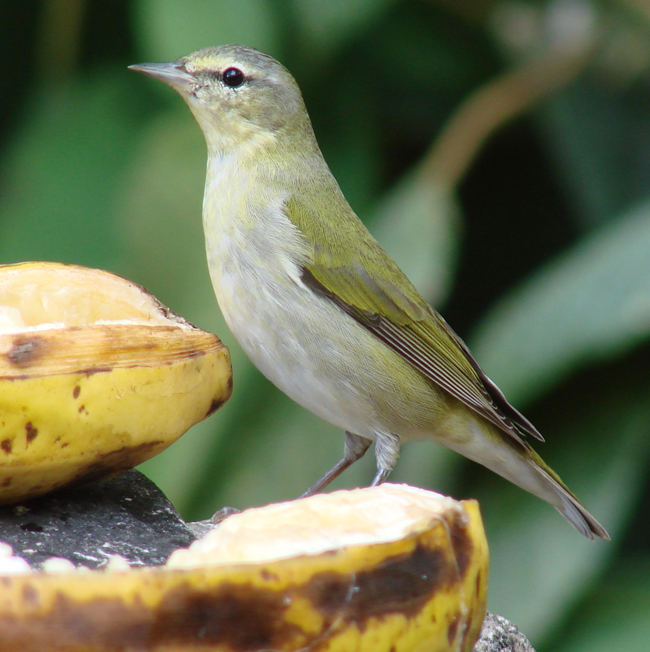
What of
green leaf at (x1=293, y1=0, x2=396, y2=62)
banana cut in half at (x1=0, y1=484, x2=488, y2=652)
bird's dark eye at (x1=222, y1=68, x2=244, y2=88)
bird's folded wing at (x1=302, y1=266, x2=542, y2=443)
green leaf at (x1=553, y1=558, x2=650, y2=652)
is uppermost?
green leaf at (x1=293, y1=0, x2=396, y2=62)

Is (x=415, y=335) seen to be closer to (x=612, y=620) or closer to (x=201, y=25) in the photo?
(x=612, y=620)

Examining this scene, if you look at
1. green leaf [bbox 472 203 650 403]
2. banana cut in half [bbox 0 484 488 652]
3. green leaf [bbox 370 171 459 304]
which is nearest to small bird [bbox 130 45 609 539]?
green leaf [bbox 472 203 650 403]

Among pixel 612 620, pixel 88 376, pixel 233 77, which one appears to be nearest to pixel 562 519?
pixel 612 620

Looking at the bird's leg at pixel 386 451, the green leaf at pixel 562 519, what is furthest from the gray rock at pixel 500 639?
the green leaf at pixel 562 519

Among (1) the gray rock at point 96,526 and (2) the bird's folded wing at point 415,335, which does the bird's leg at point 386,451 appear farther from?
(1) the gray rock at point 96,526

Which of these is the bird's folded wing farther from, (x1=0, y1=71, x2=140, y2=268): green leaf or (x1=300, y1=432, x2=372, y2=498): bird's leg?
(x1=0, y1=71, x2=140, y2=268): green leaf

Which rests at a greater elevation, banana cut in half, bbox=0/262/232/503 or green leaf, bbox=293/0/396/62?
green leaf, bbox=293/0/396/62

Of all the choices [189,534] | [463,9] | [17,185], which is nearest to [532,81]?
[463,9]
